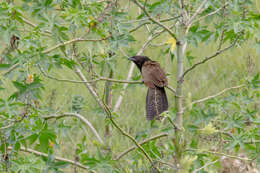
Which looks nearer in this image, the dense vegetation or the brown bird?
the dense vegetation

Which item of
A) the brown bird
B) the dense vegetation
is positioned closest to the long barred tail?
the brown bird

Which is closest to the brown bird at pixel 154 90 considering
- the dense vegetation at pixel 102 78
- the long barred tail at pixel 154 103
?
the long barred tail at pixel 154 103

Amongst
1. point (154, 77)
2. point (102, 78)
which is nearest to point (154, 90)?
point (154, 77)

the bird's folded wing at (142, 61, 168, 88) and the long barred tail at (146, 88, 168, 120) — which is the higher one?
the bird's folded wing at (142, 61, 168, 88)

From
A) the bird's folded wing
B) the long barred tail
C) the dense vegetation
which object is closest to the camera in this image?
the dense vegetation

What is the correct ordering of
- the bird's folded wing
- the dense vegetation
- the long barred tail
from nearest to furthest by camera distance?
the dense vegetation → the long barred tail → the bird's folded wing

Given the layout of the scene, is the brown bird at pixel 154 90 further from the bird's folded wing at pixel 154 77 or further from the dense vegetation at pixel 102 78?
the dense vegetation at pixel 102 78

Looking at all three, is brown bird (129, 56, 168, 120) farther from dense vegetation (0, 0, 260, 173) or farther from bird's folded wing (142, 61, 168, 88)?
dense vegetation (0, 0, 260, 173)

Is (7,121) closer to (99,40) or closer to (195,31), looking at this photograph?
(99,40)

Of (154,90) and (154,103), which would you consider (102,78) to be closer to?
(154,103)

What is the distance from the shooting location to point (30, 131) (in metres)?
2.82

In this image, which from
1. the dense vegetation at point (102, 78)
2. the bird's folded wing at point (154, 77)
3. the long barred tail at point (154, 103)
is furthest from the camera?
the bird's folded wing at point (154, 77)

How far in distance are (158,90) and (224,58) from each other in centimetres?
374

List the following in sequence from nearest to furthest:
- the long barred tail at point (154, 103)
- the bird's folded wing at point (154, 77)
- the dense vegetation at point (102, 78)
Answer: the dense vegetation at point (102, 78) < the long barred tail at point (154, 103) < the bird's folded wing at point (154, 77)
